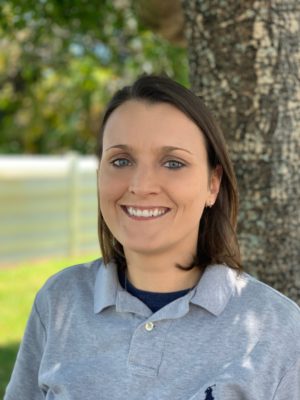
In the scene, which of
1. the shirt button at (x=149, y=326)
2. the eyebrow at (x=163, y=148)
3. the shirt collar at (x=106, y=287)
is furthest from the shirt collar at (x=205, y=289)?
the eyebrow at (x=163, y=148)

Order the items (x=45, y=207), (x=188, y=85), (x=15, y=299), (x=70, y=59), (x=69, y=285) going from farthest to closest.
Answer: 1. (x=45, y=207)
2. (x=70, y=59)
3. (x=15, y=299)
4. (x=188, y=85)
5. (x=69, y=285)

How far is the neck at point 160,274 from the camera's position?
2201 mm

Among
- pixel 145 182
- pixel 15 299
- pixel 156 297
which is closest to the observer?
pixel 145 182

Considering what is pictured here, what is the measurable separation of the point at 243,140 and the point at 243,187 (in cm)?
16

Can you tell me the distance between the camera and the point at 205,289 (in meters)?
2.13

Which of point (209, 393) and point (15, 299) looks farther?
point (15, 299)

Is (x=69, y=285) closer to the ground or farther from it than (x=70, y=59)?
closer to the ground

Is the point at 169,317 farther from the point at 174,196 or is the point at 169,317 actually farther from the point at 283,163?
the point at 283,163

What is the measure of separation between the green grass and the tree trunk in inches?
99.8

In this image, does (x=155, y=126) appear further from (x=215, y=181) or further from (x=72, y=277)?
(x=72, y=277)

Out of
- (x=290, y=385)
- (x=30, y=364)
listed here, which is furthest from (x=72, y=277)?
(x=290, y=385)

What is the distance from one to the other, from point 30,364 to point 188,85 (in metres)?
2.41

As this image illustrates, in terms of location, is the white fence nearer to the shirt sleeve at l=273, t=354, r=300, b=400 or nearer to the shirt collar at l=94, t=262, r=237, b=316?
the shirt collar at l=94, t=262, r=237, b=316

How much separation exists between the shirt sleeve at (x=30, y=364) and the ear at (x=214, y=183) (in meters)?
0.54
